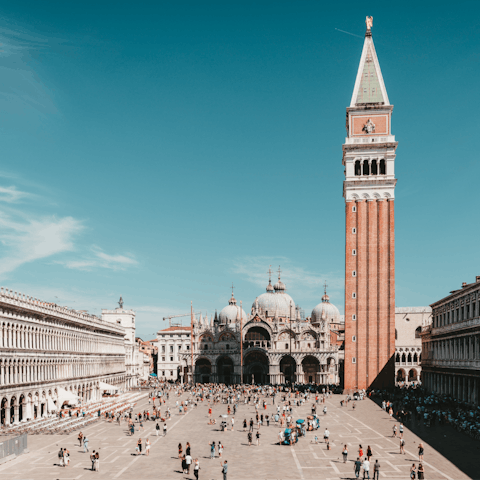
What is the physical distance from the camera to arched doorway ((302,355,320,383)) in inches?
4737

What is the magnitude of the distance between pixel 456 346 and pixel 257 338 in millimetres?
62188

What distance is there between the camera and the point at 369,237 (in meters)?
90.8

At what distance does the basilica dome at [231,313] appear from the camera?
472 feet

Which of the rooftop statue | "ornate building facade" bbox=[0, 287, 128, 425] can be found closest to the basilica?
"ornate building facade" bbox=[0, 287, 128, 425]

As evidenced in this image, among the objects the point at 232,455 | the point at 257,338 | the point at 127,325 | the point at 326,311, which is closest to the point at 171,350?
the point at 127,325

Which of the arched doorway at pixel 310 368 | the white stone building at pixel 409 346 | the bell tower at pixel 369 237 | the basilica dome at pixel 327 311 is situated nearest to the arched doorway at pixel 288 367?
the arched doorway at pixel 310 368

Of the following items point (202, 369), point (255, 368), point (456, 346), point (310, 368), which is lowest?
point (202, 369)

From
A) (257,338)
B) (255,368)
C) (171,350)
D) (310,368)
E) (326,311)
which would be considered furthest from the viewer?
(171,350)

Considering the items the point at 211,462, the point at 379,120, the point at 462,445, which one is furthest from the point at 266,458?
the point at 379,120

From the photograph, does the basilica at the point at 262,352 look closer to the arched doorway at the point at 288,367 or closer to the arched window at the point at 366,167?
the arched doorway at the point at 288,367

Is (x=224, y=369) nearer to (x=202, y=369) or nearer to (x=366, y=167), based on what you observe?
(x=202, y=369)

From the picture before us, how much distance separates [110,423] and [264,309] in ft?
274

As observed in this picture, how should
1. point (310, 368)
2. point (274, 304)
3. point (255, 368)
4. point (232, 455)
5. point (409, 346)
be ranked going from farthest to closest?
point (274, 304)
point (409, 346)
point (255, 368)
point (310, 368)
point (232, 455)

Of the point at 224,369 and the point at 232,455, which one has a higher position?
the point at 232,455
